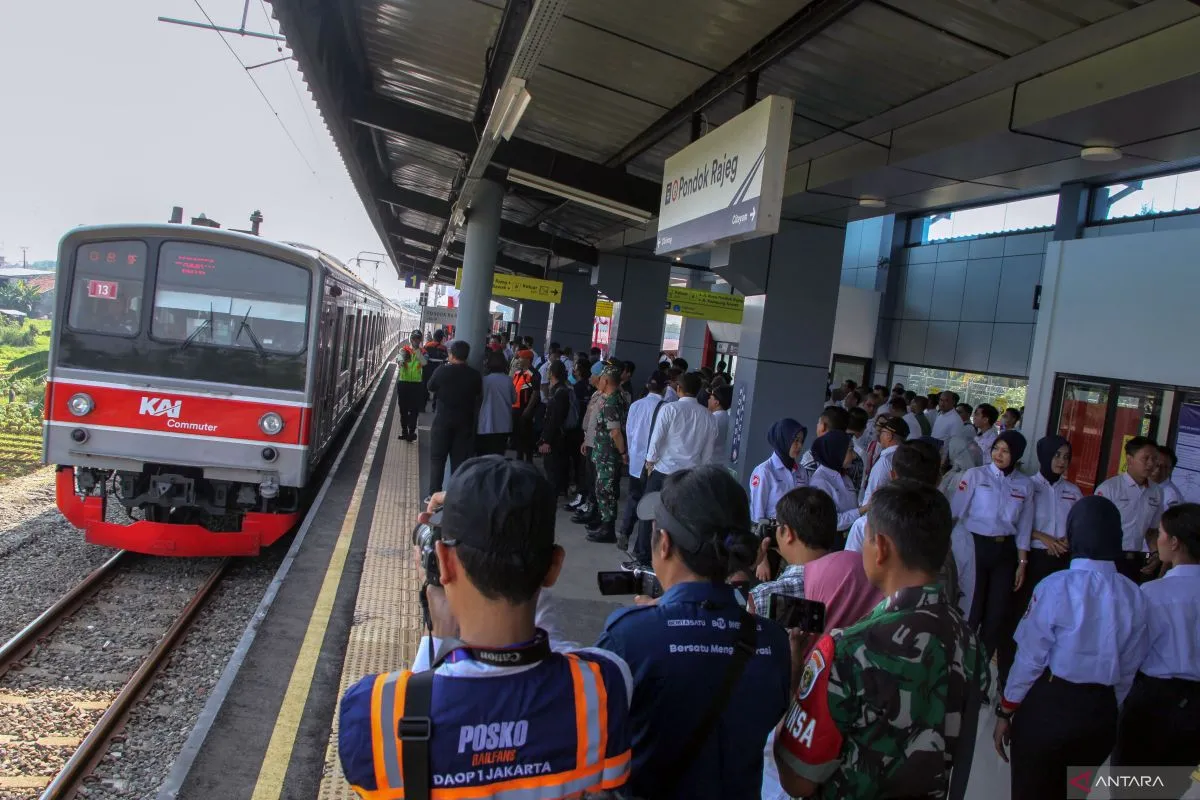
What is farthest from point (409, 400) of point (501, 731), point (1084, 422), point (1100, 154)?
point (501, 731)

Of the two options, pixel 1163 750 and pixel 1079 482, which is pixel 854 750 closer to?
pixel 1163 750

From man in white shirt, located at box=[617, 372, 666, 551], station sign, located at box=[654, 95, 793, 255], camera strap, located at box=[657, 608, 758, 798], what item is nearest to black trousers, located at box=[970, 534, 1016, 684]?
station sign, located at box=[654, 95, 793, 255]

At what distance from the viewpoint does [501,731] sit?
1.50 m

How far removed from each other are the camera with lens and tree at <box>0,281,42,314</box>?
147 feet

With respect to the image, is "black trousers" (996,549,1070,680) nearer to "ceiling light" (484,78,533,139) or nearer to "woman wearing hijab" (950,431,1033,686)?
"woman wearing hijab" (950,431,1033,686)

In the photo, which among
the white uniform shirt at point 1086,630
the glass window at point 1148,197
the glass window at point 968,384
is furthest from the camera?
the glass window at point 968,384

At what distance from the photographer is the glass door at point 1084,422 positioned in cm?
895

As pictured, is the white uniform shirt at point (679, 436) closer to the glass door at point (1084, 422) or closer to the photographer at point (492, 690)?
the glass door at point (1084, 422)

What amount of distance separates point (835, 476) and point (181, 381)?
5.17 meters

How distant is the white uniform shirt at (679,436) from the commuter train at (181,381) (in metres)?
2.98

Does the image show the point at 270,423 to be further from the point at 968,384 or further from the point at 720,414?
the point at 968,384

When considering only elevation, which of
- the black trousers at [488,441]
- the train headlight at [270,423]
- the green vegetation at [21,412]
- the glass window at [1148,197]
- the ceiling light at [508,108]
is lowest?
the green vegetation at [21,412]

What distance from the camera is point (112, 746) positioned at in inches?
172

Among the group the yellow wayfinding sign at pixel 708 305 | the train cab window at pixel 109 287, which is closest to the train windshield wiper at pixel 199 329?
the train cab window at pixel 109 287
